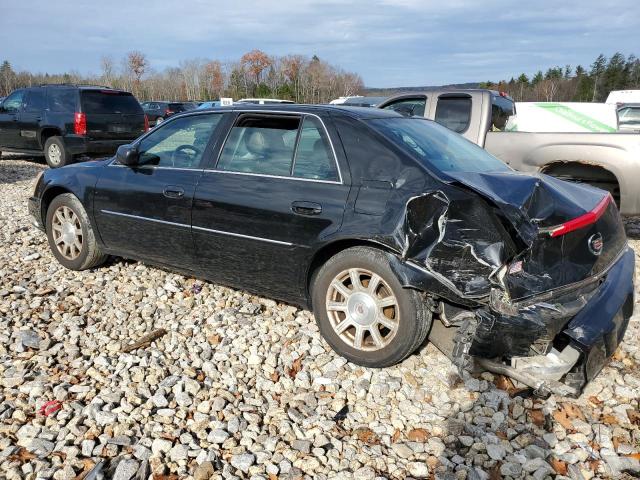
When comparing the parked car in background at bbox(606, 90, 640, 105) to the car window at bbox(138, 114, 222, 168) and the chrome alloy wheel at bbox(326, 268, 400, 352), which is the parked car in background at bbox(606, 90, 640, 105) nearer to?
the car window at bbox(138, 114, 222, 168)

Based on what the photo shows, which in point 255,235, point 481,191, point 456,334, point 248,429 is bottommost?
Result: point 248,429

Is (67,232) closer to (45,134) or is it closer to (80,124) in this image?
(80,124)

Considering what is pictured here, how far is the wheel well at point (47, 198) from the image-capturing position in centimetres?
500

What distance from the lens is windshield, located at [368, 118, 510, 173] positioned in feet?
10.9

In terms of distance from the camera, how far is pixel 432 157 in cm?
336

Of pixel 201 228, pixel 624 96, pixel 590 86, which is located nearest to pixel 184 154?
pixel 201 228

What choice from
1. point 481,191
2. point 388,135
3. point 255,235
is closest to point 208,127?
point 255,235

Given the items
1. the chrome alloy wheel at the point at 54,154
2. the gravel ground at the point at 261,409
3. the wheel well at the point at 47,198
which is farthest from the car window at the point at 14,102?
the gravel ground at the point at 261,409

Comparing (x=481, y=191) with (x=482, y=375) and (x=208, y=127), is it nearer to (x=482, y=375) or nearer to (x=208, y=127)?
(x=482, y=375)

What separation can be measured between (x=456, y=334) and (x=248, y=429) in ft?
4.23

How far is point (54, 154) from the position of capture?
37.4 feet

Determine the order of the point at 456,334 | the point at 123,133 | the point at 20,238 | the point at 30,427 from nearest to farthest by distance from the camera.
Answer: the point at 30,427
the point at 456,334
the point at 20,238
the point at 123,133

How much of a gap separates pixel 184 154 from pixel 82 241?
1.55 metres

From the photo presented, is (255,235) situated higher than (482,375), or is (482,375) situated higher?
(255,235)
